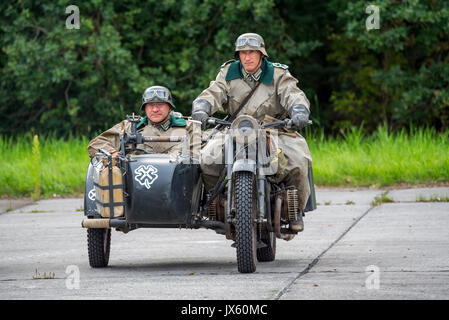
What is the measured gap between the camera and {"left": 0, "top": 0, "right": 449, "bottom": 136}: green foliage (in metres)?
22.0

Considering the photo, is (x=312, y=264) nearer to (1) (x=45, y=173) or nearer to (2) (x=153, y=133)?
(2) (x=153, y=133)

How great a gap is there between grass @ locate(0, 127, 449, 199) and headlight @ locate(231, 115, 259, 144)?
7.91 metres

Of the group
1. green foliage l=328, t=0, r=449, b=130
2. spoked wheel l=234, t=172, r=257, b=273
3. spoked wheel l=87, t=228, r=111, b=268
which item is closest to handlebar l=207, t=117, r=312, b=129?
spoked wheel l=234, t=172, r=257, b=273

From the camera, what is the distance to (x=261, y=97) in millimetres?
8547

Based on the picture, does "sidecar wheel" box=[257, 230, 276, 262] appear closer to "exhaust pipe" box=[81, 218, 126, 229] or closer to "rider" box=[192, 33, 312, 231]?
"rider" box=[192, 33, 312, 231]

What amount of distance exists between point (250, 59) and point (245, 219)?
157 centimetres

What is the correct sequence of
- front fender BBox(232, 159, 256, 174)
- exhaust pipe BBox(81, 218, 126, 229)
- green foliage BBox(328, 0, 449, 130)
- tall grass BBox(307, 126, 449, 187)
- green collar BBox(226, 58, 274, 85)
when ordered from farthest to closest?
green foliage BBox(328, 0, 449, 130), tall grass BBox(307, 126, 449, 187), green collar BBox(226, 58, 274, 85), exhaust pipe BBox(81, 218, 126, 229), front fender BBox(232, 159, 256, 174)

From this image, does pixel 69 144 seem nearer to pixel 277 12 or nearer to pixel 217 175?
pixel 277 12

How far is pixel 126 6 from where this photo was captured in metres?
23.6

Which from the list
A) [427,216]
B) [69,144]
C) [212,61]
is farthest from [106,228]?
[212,61]

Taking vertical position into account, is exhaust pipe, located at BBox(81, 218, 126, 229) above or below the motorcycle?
below

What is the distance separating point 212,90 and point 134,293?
7.19 feet

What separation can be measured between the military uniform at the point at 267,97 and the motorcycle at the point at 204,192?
5.5 inches

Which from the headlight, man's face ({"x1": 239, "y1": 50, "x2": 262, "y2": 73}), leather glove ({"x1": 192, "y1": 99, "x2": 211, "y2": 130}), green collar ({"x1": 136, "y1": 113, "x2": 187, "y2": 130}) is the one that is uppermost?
man's face ({"x1": 239, "y1": 50, "x2": 262, "y2": 73})
